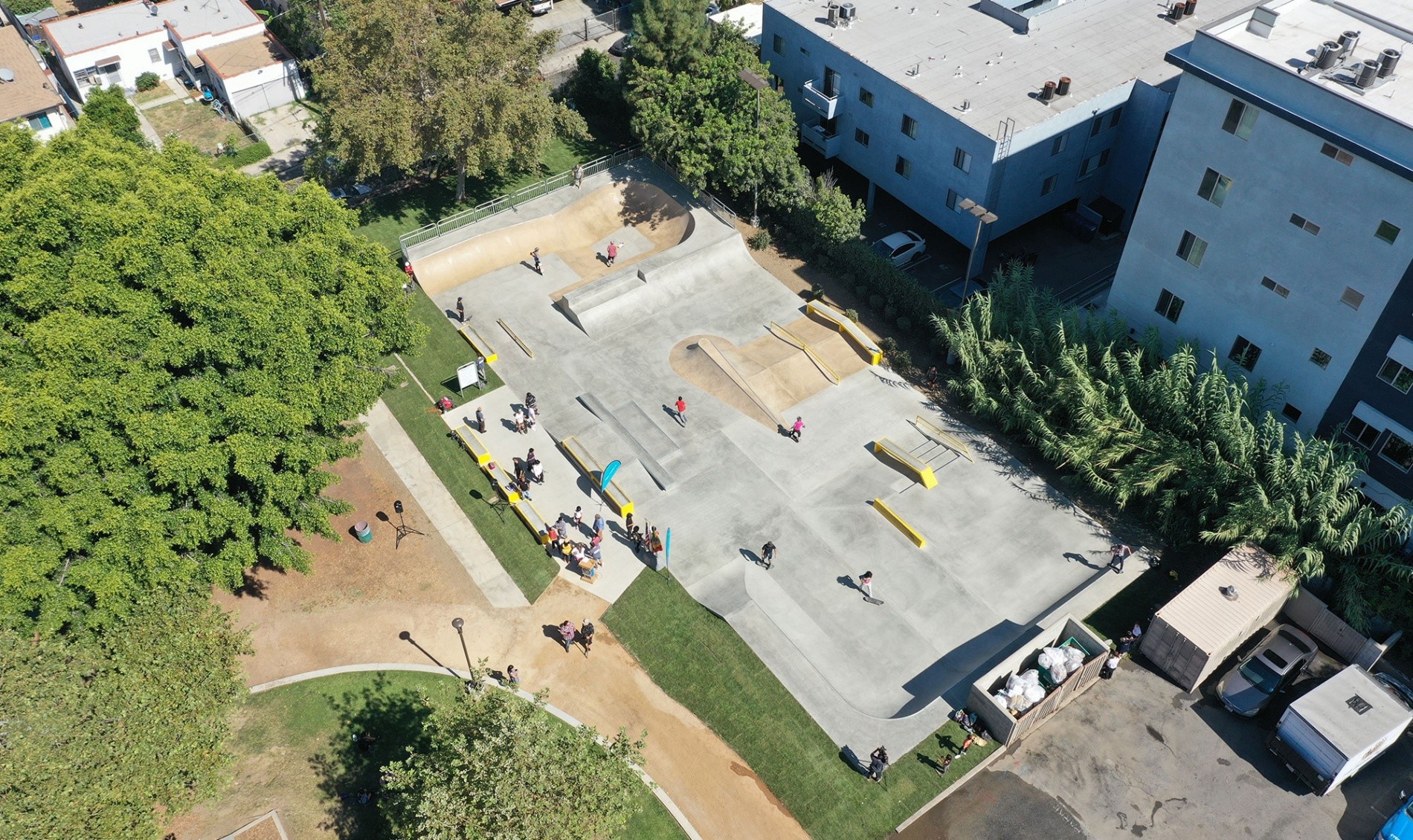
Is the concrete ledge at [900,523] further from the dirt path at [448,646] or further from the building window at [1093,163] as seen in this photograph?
the building window at [1093,163]

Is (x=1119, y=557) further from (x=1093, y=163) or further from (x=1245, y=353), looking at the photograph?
(x=1093, y=163)

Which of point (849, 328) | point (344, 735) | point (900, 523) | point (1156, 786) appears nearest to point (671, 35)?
point (849, 328)

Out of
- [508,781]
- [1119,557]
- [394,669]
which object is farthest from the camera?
[1119,557]

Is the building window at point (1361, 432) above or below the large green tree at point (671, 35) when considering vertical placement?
below

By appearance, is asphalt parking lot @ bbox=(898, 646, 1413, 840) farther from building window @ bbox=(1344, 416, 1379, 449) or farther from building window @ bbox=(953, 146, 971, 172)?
building window @ bbox=(953, 146, 971, 172)

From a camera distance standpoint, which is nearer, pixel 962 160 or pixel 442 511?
pixel 442 511

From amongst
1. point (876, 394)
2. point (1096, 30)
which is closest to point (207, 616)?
point (876, 394)

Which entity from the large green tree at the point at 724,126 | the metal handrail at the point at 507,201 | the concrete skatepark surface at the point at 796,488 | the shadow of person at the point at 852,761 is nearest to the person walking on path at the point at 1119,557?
the concrete skatepark surface at the point at 796,488
